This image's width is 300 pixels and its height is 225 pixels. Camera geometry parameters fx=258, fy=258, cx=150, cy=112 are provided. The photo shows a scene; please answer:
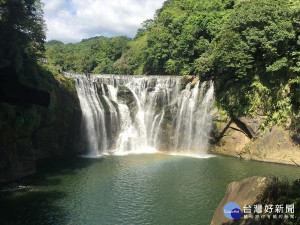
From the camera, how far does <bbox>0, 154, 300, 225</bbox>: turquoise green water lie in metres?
13.4

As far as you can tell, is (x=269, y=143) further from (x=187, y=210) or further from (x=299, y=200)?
(x=299, y=200)

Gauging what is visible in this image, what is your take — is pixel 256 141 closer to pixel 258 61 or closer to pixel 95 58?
pixel 258 61

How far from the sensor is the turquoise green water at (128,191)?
13.4 meters

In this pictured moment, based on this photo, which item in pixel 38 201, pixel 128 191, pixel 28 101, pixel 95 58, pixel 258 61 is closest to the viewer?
pixel 38 201

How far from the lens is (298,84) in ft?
73.0

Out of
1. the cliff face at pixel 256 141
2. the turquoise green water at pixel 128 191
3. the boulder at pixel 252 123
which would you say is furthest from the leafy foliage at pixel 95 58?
the turquoise green water at pixel 128 191

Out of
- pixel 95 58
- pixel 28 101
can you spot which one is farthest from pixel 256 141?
pixel 95 58

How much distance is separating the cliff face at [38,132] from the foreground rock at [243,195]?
44.2ft

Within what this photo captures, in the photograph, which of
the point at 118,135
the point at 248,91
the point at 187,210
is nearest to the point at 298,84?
the point at 248,91

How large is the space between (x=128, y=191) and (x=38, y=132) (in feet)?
35.7

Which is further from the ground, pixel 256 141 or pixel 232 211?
pixel 256 141

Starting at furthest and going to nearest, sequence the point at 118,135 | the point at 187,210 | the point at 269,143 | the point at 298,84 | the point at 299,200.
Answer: the point at 118,135 < the point at 269,143 < the point at 298,84 < the point at 187,210 < the point at 299,200

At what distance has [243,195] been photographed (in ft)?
33.1

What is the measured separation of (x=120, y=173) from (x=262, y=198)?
12.9 m
